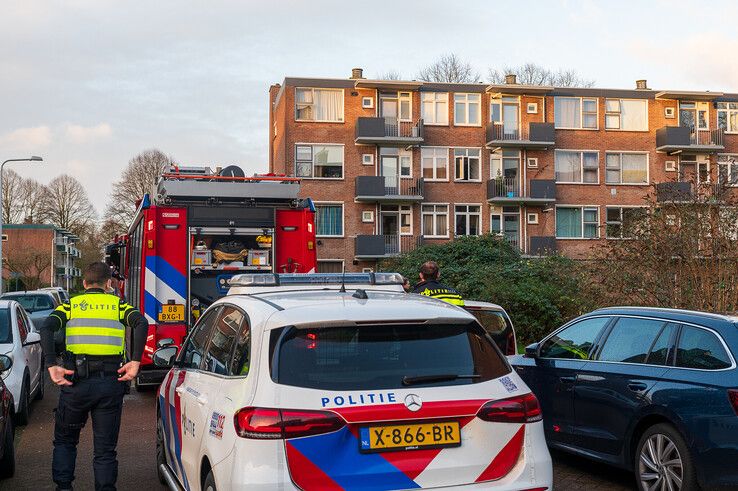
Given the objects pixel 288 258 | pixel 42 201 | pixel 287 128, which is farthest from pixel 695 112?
pixel 42 201

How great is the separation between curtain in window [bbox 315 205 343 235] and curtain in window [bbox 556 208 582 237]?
11188 millimetres

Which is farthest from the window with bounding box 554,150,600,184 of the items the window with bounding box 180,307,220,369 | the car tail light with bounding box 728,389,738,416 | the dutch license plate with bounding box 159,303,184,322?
the window with bounding box 180,307,220,369

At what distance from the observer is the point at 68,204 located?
269ft

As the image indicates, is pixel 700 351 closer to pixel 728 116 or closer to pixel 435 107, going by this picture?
pixel 435 107

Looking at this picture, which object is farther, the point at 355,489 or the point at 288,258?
the point at 288,258

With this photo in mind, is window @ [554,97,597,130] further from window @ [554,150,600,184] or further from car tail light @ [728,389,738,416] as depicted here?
car tail light @ [728,389,738,416]

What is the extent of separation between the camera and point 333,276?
5711 mm

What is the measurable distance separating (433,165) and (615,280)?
29.1m

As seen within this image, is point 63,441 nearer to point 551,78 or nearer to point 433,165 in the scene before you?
point 433,165

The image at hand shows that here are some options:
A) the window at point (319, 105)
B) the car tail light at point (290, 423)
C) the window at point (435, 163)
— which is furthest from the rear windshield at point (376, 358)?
the window at point (435, 163)

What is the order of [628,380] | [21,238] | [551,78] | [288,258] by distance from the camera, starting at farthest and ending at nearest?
[21,238] → [551,78] → [288,258] → [628,380]

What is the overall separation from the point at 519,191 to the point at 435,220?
14.6ft

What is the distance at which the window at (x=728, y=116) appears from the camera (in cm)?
4400

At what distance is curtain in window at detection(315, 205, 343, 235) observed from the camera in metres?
40.4
